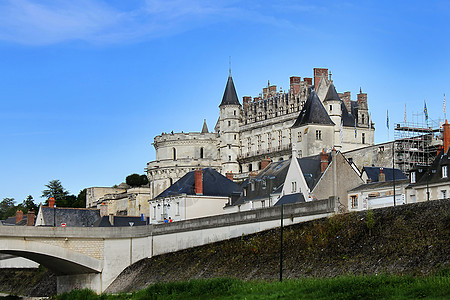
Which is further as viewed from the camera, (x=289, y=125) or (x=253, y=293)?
(x=289, y=125)

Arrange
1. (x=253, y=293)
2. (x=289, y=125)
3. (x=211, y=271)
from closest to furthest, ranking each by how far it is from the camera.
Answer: (x=253, y=293), (x=211, y=271), (x=289, y=125)

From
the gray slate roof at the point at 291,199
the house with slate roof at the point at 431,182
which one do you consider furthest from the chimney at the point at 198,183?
the house with slate roof at the point at 431,182

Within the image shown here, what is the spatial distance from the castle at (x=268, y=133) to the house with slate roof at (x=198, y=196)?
21657mm

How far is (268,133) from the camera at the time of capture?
8456cm

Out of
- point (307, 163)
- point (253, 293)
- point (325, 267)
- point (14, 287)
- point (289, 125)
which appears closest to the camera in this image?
point (253, 293)

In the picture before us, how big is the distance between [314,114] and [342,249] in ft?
154

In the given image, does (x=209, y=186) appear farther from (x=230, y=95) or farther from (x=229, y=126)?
(x=230, y=95)

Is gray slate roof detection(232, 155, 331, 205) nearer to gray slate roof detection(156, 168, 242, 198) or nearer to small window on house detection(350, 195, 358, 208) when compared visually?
gray slate roof detection(156, 168, 242, 198)

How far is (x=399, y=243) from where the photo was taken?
87.1 feet

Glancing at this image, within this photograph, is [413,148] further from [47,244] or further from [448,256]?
[448,256]

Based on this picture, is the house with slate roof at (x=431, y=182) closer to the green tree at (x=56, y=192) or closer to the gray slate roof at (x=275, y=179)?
the gray slate roof at (x=275, y=179)

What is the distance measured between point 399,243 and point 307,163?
1855 centimetres

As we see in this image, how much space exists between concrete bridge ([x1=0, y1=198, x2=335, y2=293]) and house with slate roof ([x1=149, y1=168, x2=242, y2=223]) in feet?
28.6

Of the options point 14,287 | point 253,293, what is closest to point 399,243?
point 253,293
